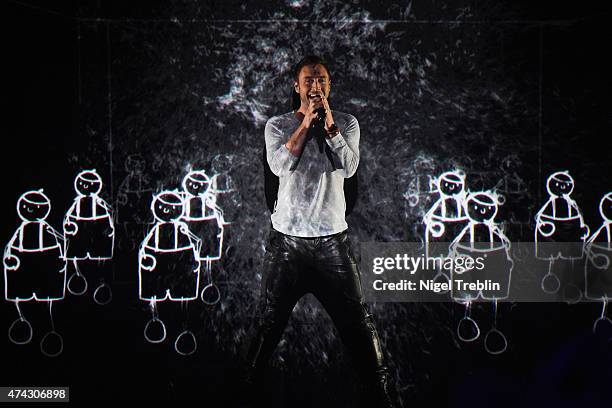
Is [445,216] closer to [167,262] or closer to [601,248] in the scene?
[601,248]

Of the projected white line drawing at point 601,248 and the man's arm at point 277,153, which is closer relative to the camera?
the man's arm at point 277,153

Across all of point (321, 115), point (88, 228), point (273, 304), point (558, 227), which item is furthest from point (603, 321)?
point (88, 228)

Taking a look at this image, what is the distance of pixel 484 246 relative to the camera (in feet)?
11.5

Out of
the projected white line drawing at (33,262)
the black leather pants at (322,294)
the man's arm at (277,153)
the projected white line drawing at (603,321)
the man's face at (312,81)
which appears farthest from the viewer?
the projected white line drawing at (603,321)

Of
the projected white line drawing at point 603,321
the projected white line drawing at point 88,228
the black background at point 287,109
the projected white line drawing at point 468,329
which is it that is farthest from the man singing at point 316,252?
the projected white line drawing at point 603,321

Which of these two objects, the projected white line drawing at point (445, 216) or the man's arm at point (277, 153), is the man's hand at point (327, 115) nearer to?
the man's arm at point (277, 153)

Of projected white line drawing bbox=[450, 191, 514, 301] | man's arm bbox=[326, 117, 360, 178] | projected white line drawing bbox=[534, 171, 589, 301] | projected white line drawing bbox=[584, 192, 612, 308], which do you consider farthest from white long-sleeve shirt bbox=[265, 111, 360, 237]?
projected white line drawing bbox=[584, 192, 612, 308]

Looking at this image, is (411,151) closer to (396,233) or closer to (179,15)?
(396,233)

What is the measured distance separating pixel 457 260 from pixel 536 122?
3.45 feet

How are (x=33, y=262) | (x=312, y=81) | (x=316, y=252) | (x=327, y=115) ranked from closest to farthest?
(x=316, y=252) → (x=327, y=115) → (x=312, y=81) → (x=33, y=262)

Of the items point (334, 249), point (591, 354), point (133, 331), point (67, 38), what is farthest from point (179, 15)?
point (591, 354)

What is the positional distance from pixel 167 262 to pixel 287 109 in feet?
4.22

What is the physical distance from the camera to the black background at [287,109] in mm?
3441

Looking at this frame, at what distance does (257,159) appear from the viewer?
11.4 feet
